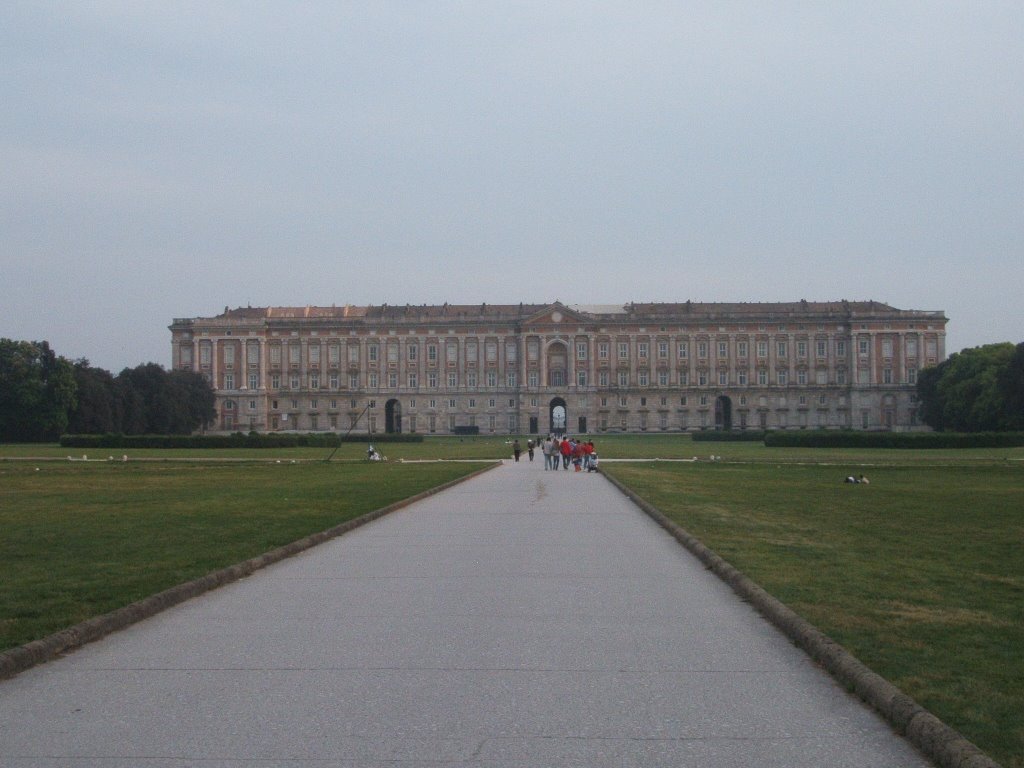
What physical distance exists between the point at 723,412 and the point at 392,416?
1548 inches

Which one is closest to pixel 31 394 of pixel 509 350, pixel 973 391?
pixel 509 350

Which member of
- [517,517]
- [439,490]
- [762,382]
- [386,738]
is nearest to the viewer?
[386,738]

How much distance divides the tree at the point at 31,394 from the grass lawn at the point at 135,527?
50925 mm

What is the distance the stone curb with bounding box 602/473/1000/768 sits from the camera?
542 cm

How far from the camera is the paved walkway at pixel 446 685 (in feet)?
18.9

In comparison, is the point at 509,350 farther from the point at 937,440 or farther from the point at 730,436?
the point at 937,440

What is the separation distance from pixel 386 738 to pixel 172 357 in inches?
5149

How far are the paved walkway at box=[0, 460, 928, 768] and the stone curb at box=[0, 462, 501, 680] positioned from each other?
0.14 m

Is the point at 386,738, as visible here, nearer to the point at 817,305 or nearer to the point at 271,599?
the point at 271,599

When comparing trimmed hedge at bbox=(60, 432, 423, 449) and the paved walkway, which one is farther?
trimmed hedge at bbox=(60, 432, 423, 449)

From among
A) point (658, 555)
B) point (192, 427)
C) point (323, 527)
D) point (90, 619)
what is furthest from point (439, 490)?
point (192, 427)

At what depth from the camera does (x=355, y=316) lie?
438ft

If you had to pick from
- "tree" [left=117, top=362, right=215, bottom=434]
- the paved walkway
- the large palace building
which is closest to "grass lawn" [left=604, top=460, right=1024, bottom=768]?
the paved walkway

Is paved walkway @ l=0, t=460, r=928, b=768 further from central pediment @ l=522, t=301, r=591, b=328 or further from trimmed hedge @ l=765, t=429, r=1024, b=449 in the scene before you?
central pediment @ l=522, t=301, r=591, b=328
